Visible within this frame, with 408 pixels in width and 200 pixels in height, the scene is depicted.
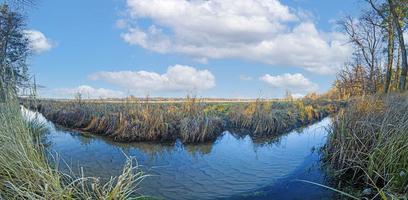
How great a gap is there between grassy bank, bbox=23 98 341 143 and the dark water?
0.50 meters

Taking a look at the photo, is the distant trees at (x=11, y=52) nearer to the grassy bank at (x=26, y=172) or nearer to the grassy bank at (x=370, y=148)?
the grassy bank at (x=26, y=172)

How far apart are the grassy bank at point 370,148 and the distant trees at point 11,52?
5.17m

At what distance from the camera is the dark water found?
576cm

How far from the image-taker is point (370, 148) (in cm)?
614

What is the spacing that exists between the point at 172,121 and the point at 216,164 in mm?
3433

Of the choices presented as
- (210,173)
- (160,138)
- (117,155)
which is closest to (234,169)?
(210,173)

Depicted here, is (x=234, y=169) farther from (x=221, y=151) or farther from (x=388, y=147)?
(x=388, y=147)

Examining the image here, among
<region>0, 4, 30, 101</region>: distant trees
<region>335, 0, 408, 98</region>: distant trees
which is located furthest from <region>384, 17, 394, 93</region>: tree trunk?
<region>0, 4, 30, 101</region>: distant trees

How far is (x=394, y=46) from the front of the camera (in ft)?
90.3

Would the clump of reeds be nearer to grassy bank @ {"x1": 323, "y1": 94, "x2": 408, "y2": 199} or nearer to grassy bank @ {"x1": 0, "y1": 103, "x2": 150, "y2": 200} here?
grassy bank @ {"x1": 323, "y1": 94, "x2": 408, "y2": 199}

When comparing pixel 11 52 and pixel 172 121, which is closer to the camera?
pixel 172 121

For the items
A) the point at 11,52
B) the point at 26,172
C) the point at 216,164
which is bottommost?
the point at 216,164

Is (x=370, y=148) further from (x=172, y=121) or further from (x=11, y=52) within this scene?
(x=11, y=52)

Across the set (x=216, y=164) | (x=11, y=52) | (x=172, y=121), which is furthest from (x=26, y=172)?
(x=11, y=52)
